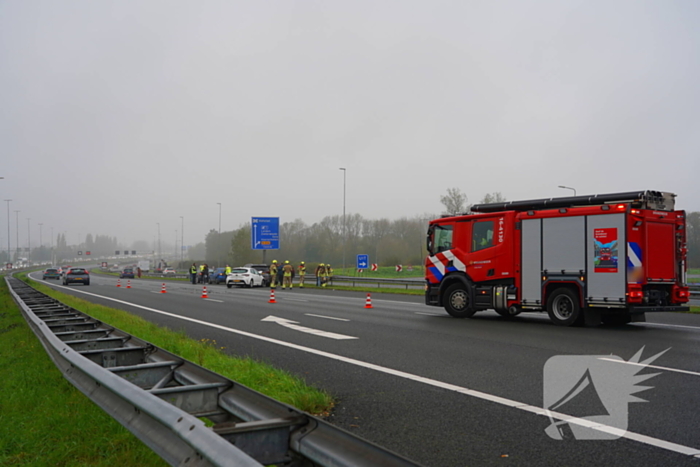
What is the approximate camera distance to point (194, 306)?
22422 millimetres

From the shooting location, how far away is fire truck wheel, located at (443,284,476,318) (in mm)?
16594

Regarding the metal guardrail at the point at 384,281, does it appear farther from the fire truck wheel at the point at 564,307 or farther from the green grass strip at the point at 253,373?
the green grass strip at the point at 253,373

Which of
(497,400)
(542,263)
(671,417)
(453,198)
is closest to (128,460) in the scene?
(497,400)

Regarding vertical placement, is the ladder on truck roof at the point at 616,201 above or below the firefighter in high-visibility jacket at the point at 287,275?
above

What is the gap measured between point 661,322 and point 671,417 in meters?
11.4

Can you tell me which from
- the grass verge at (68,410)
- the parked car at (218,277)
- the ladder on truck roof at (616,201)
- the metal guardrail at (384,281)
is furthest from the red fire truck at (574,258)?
the parked car at (218,277)

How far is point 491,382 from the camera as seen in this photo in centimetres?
753

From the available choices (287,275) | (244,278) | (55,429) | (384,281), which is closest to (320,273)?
(287,275)

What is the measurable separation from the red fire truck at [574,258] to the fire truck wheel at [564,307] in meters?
0.02

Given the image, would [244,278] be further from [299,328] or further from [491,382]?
[491,382]

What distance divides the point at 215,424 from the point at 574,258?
11990 millimetres

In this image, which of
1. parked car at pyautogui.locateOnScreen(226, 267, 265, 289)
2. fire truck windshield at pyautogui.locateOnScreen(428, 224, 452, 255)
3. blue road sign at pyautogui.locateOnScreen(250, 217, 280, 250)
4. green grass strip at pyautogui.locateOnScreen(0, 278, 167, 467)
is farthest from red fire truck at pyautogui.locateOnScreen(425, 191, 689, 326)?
blue road sign at pyautogui.locateOnScreen(250, 217, 280, 250)

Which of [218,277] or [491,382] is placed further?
[218,277]

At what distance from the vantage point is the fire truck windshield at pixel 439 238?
17166 mm
